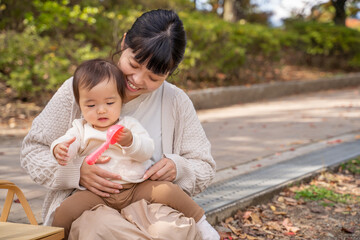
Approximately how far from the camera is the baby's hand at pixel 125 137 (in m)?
1.98

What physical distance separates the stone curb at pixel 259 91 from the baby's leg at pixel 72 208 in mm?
6124

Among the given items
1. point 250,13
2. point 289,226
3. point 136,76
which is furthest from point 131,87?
point 250,13

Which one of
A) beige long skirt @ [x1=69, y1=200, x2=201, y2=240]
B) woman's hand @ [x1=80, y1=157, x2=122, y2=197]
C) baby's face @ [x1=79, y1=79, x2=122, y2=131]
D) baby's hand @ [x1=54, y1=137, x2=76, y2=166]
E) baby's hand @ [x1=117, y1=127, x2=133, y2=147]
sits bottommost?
→ beige long skirt @ [x1=69, y1=200, x2=201, y2=240]

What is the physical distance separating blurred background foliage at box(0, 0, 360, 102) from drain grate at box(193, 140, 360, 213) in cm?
416

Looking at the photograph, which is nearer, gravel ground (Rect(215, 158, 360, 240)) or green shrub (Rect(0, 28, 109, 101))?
gravel ground (Rect(215, 158, 360, 240))

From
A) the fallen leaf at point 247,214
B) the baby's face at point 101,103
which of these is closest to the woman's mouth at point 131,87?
the baby's face at point 101,103

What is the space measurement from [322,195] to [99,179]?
246cm

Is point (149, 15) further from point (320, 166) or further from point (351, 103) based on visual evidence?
point (351, 103)

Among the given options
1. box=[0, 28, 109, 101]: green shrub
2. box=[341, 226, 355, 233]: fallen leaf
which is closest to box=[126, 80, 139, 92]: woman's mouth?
box=[341, 226, 355, 233]: fallen leaf

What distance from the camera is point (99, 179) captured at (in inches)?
84.3

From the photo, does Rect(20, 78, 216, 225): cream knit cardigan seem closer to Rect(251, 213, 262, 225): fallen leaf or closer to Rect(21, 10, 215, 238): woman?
Rect(21, 10, 215, 238): woman

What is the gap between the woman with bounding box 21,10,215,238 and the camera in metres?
2.21

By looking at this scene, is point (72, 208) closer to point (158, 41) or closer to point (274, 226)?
point (158, 41)

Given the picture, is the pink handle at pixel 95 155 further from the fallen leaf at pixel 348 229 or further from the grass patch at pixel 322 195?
the grass patch at pixel 322 195
